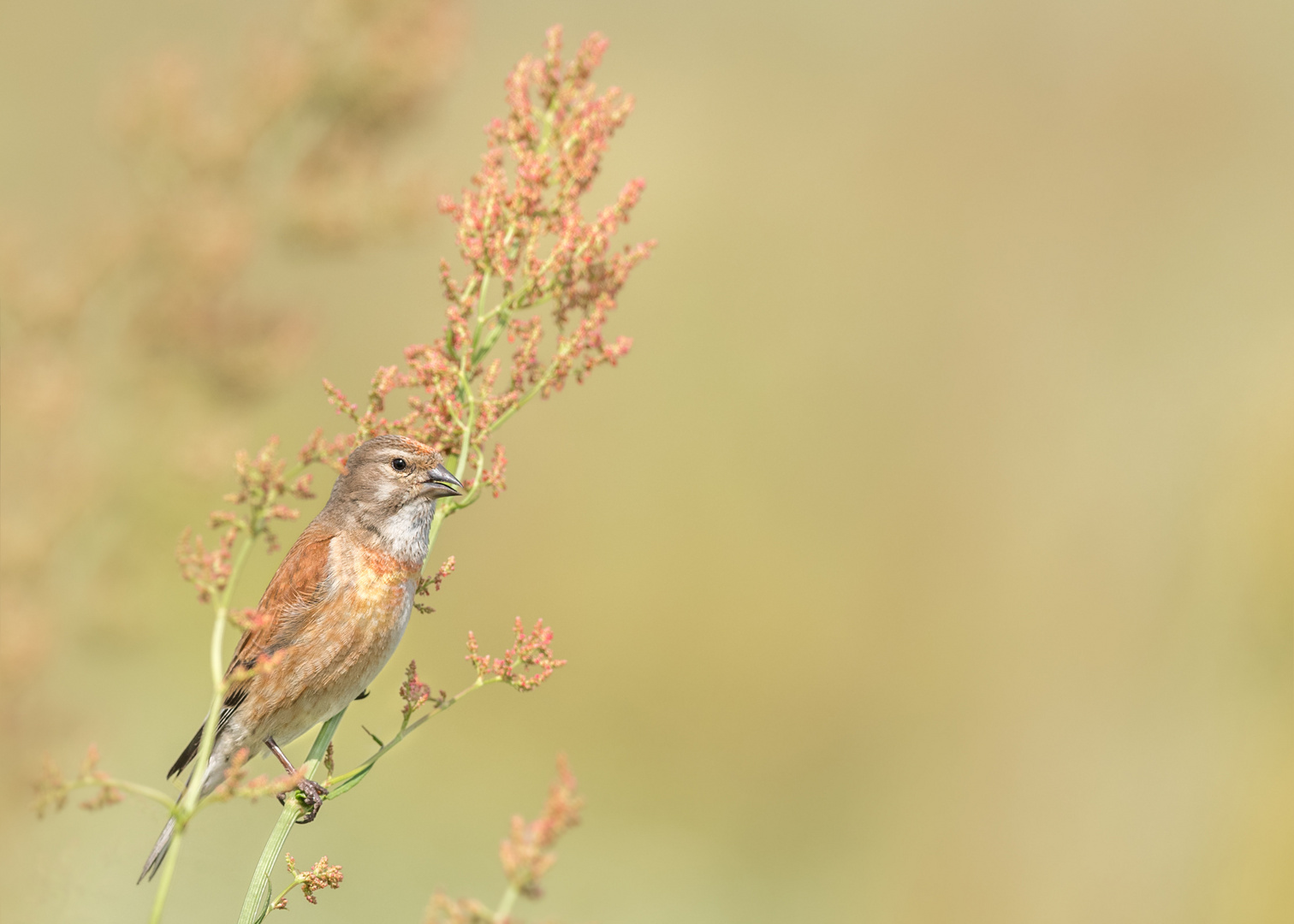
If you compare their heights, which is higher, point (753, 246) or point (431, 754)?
point (753, 246)

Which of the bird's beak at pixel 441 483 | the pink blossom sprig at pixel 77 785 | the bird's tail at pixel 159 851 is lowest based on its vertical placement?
the pink blossom sprig at pixel 77 785

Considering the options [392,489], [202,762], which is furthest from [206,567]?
[392,489]

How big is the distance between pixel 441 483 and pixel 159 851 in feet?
4.24

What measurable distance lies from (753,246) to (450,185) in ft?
41.5

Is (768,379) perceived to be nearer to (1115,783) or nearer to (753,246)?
(753,246)

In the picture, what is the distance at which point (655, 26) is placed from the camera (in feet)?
64.4

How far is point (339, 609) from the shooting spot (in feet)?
10.2

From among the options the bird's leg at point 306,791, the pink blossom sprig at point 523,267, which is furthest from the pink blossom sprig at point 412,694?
the pink blossom sprig at point 523,267

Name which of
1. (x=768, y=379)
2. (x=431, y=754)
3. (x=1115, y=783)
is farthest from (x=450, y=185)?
(x=768, y=379)

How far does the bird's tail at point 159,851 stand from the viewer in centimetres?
301

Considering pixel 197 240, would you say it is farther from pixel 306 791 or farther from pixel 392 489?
pixel 306 791

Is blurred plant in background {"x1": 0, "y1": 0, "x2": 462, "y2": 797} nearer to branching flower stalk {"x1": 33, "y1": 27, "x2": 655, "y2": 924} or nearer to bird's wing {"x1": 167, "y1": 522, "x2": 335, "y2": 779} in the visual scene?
bird's wing {"x1": 167, "y1": 522, "x2": 335, "y2": 779}

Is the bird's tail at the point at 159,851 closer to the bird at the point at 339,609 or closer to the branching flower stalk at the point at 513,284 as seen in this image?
the bird at the point at 339,609

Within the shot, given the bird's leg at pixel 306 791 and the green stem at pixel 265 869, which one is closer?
the green stem at pixel 265 869
